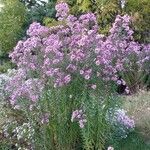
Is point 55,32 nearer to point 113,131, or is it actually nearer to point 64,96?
point 64,96

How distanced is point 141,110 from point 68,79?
10.3 ft

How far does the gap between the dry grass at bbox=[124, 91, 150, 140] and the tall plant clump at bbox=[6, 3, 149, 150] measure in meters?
1.58

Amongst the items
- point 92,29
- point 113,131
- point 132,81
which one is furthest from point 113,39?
point 132,81

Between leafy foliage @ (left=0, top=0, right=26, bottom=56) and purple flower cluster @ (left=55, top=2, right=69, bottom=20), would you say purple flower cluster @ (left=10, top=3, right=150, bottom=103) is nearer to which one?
purple flower cluster @ (left=55, top=2, right=69, bottom=20)

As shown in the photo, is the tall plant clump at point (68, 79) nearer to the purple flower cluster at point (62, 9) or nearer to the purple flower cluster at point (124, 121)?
the purple flower cluster at point (62, 9)

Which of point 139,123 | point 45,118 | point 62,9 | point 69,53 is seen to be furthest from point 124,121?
point 62,9

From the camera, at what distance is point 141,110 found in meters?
8.68

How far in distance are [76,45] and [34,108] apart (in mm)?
917

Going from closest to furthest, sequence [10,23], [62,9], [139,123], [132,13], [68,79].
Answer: [68,79] < [62,9] < [139,123] < [132,13] < [10,23]

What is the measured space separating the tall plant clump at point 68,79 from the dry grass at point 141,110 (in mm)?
1583

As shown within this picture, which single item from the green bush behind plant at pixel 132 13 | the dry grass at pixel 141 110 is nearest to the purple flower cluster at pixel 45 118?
Answer: the dry grass at pixel 141 110

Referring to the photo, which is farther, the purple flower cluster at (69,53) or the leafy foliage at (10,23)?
the leafy foliage at (10,23)

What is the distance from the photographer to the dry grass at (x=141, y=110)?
25.5 ft

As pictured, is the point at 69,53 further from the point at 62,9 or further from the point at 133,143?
the point at 133,143
